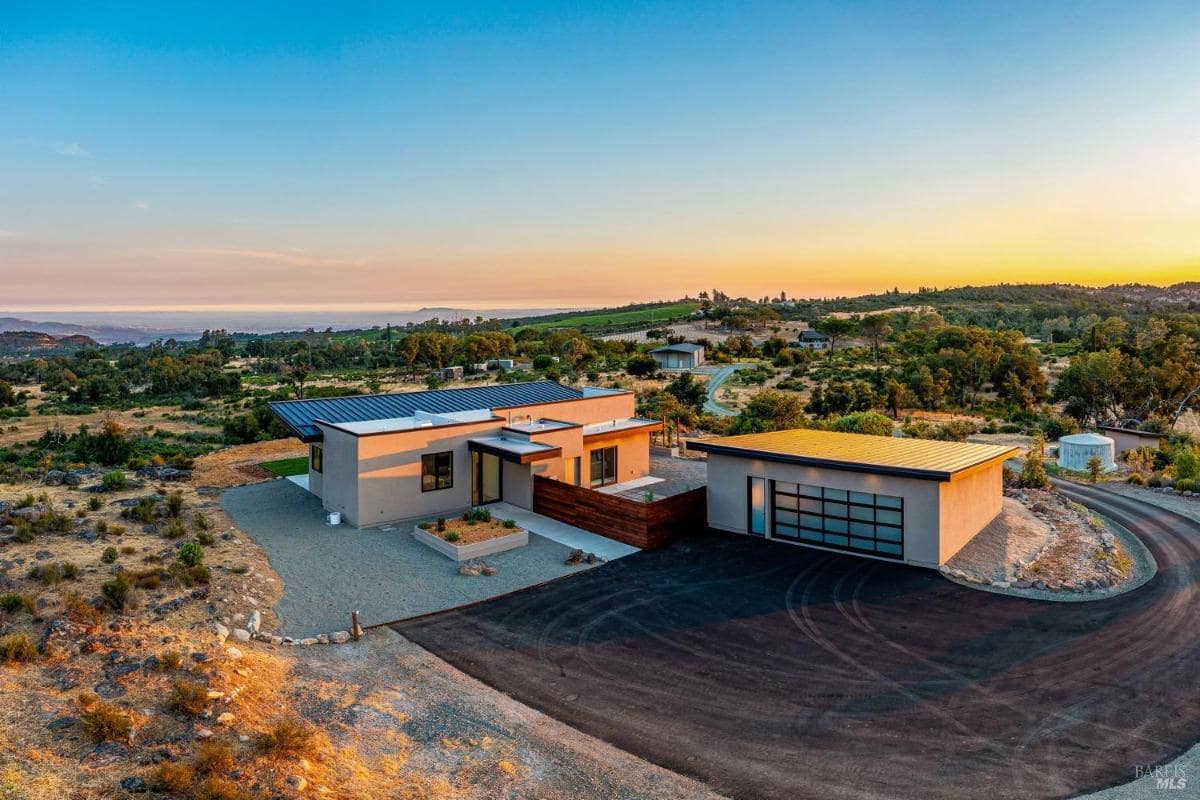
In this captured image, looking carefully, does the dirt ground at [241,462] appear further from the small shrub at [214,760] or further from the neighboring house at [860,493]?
the small shrub at [214,760]

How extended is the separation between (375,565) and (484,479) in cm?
616

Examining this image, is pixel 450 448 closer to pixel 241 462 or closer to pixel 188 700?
pixel 188 700

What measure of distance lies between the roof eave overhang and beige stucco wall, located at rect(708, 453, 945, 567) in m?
0.24

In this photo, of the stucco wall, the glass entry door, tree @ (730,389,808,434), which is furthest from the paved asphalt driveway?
tree @ (730,389,808,434)

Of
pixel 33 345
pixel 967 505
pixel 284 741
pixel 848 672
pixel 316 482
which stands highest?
pixel 33 345

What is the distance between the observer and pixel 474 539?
18266 mm

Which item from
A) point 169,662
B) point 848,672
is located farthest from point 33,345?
point 848,672

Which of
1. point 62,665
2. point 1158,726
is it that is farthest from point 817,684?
point 62,665

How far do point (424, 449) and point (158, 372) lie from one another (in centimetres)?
5826

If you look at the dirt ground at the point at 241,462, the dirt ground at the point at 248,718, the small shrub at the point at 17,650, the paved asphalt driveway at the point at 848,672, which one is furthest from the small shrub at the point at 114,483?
the paved asphalt driveway at the point at 848,672

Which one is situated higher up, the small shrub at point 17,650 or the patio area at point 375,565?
the small shrub at point 17,650

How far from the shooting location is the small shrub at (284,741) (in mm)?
8742

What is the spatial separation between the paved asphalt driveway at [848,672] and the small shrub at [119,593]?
573 centimetres

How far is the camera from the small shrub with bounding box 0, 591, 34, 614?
1276cm
